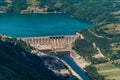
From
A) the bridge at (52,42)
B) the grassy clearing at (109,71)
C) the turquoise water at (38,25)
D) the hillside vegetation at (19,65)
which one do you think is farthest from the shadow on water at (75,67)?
the turquoise water at (38,25)

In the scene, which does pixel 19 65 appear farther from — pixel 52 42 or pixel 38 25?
pixel 38 25

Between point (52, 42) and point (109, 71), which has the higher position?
point (52, 42)

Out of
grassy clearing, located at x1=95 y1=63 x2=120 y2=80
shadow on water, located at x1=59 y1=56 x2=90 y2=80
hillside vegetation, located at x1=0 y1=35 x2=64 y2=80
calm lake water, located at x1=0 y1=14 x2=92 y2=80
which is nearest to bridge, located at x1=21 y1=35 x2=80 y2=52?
shadow on water, located at x1=59 y1=56 x2=90 y2=80

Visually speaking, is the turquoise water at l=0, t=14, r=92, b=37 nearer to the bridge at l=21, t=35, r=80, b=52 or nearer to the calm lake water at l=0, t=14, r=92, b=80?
the calm lake water at l=0, t=14, r=92, b=80

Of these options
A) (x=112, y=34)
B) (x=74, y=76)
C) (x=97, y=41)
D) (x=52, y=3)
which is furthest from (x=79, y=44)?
(x=52, y=3)

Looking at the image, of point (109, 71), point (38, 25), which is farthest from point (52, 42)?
point (109, 71)

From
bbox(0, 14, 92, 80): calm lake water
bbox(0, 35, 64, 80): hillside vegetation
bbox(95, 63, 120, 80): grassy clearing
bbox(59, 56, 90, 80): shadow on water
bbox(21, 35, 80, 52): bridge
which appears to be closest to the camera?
bbox(0, 35, 64, 80): hillside vegetation

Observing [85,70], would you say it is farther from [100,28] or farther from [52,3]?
[52,3]
